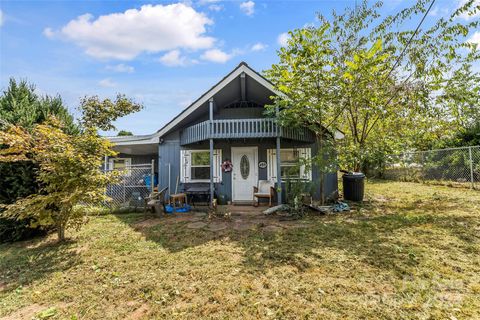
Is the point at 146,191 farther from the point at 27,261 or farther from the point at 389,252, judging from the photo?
the point at 389,252

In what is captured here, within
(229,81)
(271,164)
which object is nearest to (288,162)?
(271,164)

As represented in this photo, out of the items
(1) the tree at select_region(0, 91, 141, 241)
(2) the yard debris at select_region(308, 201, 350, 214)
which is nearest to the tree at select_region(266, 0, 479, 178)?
(2) the yard debris at select_region(308, 201, 350, 214)

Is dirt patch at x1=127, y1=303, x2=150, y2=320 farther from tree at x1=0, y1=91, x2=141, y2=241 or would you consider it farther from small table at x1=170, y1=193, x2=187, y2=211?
small table at x1=170, y1=193, x2=187, y2=211

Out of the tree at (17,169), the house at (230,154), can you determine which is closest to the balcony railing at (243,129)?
the house at (230,154)

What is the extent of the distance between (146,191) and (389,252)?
31.2 ft

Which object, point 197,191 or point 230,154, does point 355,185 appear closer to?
point 230,154

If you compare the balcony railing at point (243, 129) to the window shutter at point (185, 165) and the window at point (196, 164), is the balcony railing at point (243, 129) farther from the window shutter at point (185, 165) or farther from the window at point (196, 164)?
→ the window shutter at point (185, 165)

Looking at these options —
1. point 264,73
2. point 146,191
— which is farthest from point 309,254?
point 146,191

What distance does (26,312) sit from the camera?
8.45 feet

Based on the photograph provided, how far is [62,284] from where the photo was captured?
317 centimetres

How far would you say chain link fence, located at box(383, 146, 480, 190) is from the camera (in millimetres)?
9000

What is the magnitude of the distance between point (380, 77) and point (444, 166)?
7.45 meters

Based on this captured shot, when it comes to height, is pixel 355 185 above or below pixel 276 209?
above

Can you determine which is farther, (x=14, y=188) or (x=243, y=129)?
(x=243, y=129)
